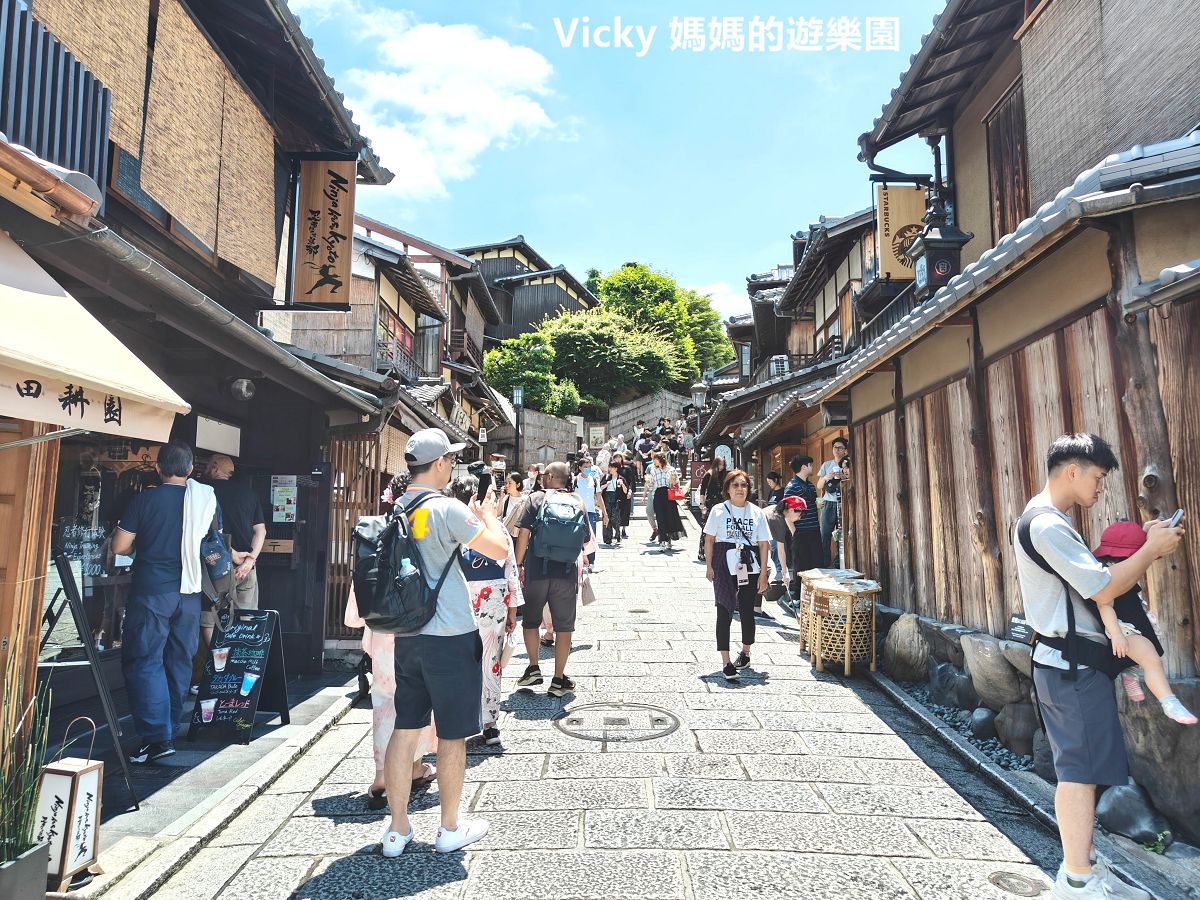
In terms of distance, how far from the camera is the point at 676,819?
14.5ft

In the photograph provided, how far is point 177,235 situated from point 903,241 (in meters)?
9.99

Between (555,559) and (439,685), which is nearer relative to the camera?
(439,685)

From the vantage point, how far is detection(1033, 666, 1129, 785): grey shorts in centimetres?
325

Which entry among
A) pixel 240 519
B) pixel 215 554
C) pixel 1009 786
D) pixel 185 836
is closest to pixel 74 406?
pixel 185 836

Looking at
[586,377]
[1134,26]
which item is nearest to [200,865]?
[1134,26]

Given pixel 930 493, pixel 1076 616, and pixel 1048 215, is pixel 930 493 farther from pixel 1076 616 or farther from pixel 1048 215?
pixel 1076 616

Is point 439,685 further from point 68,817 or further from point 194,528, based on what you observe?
point 194,528

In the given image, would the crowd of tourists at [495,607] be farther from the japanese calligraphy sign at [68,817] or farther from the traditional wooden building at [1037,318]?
the japanese calligraphy sign at [68,817]

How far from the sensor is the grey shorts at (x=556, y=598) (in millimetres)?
6918

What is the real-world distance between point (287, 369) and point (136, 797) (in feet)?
13.7

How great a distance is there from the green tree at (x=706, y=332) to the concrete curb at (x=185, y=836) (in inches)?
1973

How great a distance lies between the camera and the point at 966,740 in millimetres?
5875

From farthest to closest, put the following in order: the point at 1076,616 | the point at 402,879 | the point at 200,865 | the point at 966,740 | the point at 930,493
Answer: the point at 930,493 → the point at 966,740 → the point at 200,865 → the point at 402,879 → the point at 1076,616

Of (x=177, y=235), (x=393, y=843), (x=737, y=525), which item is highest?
(x=177, y=235)
